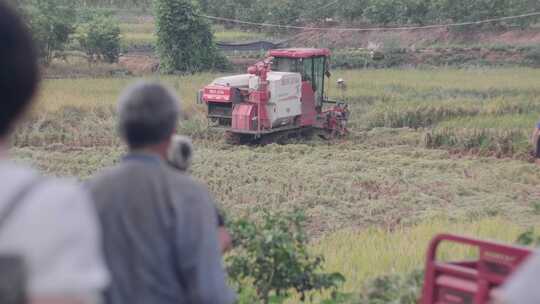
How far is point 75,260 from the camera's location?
Answer: 6.17ft

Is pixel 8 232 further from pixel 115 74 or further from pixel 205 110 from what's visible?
pixel 115 74

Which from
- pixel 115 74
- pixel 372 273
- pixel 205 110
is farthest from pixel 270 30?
pixel 372 273

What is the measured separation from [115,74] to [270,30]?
20580mm

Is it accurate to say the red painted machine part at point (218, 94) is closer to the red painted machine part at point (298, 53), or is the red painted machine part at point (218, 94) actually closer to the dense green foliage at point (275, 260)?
the red painted machine part at point (298, 53)

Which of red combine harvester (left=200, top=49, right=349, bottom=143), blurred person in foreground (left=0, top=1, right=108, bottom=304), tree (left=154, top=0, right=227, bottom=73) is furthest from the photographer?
tree (left=154, top=0, right=227, bottom=73)

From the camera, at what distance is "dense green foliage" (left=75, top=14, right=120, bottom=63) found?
35125 mm

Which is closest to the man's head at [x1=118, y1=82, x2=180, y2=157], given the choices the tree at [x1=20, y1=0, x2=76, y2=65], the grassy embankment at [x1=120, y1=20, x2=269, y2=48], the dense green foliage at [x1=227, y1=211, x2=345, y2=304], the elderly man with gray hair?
the elderly man with gray hair

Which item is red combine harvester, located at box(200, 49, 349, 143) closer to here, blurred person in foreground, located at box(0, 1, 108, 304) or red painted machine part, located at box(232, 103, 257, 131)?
red painted machine part, located at box(232, 103, 257, 131)

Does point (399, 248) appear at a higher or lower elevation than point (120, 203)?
lower

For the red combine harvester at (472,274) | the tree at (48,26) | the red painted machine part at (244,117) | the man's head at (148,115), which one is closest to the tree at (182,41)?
the tree at (48,26)

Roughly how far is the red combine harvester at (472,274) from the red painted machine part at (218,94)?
14.0 metres

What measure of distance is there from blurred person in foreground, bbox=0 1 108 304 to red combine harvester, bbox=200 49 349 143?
15.9 meters

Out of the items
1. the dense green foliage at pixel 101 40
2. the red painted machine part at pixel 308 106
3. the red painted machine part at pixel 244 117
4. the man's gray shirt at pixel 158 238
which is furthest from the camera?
the dense green foliage at pixel 101 40

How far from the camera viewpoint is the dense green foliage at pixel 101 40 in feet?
115
